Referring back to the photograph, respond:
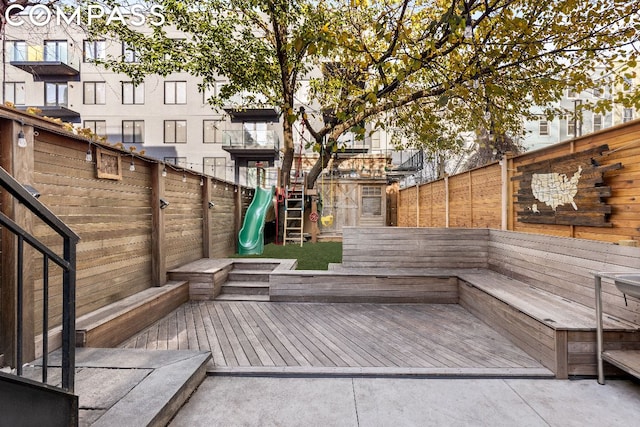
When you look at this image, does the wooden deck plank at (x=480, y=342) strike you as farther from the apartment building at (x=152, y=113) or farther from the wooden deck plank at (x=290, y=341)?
the apartment building at (x=152, y=113)

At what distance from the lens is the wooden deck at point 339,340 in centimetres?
329

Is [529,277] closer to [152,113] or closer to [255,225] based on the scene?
[255,225]

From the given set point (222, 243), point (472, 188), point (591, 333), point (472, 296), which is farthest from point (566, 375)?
point (222, 243)

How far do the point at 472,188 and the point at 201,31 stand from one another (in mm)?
8407

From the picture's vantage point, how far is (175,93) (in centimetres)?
2108

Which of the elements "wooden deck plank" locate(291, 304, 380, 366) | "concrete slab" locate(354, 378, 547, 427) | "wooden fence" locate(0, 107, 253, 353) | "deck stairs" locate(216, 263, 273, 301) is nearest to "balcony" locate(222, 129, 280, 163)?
"wooden fence" locate(0, 107, 253, 353)

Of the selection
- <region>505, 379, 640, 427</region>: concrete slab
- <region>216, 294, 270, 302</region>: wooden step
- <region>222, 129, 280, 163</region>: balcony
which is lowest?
<region>505, 379, 640, 427</region>: concrete slab

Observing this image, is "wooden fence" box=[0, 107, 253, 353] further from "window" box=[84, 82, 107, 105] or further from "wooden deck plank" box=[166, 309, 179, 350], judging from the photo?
"window" box=[84, 82, 107, 105]

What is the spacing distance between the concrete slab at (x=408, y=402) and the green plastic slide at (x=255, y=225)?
20.2ft

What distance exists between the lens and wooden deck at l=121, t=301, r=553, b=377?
3295 mm

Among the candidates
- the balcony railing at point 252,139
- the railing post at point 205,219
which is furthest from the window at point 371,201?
the railing post at point 205,219

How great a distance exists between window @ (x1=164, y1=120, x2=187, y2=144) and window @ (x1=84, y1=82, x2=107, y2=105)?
14.7 ft

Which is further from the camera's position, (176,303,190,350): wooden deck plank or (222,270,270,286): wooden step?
(222,270,270,286): wooden step

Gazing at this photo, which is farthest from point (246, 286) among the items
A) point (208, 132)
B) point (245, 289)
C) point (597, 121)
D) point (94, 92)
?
point (597, 121)
